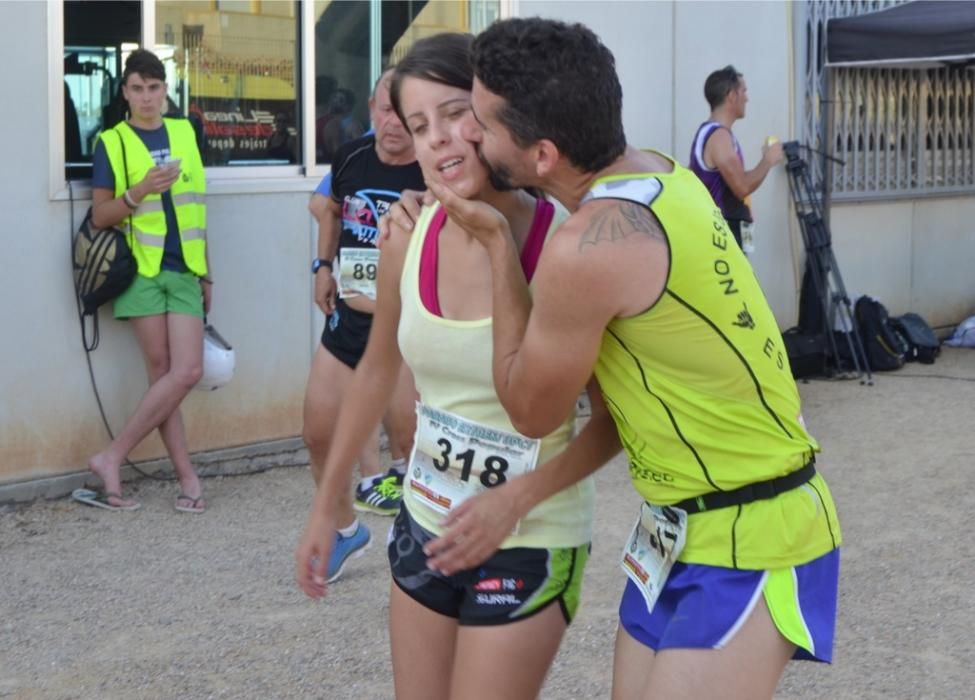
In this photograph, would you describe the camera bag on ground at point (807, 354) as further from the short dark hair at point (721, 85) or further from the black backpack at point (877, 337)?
the short dark hair at point (721, 85)

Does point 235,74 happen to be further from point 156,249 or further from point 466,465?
point 466,465

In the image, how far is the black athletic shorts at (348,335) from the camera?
552 cm

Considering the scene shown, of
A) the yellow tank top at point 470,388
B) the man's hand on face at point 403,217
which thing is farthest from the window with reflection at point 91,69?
the yellow tank top at point 470,388

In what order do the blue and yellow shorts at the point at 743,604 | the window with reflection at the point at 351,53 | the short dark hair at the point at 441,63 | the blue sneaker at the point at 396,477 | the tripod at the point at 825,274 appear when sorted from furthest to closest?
1. the tripod at the point at 825,274
2. the window with reflection at the point at 351,53
3. the blue sneaker at the point at 396,477
4. the short dark hair at the point at 441,63
5. the blue and yellow shorts at the point at 743,604

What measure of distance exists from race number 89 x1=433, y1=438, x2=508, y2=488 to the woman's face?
0.46 metres

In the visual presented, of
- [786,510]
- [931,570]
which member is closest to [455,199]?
[786,510]

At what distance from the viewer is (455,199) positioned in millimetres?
2490

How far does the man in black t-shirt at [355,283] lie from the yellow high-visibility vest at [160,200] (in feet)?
3.63

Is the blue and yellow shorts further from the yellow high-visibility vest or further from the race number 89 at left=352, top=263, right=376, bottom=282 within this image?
the yellow high-visibility vest

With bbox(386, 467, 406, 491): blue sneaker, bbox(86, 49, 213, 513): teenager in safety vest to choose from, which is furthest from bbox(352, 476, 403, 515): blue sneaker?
bbox(86, 49, 213, 513): teenager in safety vest

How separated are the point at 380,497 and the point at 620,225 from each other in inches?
168

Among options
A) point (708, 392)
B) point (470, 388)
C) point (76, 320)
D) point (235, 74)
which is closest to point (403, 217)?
point (470, 388)

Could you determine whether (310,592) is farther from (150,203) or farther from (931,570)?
(150,203)

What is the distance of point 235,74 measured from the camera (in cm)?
759
